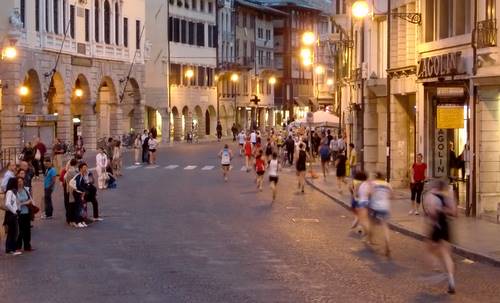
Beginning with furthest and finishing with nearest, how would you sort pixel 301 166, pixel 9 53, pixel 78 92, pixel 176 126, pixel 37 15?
pixel 176 126
pixel 78 92
pixel 37 15
pixel 9 53
pixel 301 166

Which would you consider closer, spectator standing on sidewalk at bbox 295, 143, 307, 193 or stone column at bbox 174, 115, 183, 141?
spectator standing on sidewalk at bbox 295, 143, 307, 193

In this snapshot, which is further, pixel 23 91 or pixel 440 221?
pixel 23 91

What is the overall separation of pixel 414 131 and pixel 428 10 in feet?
18.0

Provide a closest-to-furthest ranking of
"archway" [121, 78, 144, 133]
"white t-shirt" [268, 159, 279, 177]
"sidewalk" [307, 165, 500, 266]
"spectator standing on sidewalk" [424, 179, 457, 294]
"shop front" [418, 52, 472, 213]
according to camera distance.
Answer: "spectator standing on sidewalk" [424, 179, 457, 294], "sidewalk" [307, 165, 500, 266], "shop front" [418, 52, 472, 213], "white t-shirt" [268, 159, 279, 177], "archway" [121, 78, 144, 133]

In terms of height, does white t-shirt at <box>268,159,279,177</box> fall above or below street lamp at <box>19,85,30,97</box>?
below

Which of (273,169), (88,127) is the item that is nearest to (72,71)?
(88,127)

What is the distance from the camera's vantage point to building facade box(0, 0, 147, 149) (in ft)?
177

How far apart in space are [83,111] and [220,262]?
49.8m

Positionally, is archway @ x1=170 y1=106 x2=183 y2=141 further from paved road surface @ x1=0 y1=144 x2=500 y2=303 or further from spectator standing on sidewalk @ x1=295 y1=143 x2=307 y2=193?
paved road surface @ x1=0 y1=144 x2=500 y2=303

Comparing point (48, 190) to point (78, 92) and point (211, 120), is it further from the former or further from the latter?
point (211, 120)

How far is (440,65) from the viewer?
99.3ft

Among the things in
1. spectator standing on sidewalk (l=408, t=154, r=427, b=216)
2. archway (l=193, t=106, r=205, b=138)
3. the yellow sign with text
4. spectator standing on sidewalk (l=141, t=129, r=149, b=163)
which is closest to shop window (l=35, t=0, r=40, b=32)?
spectator standing on sidewalk (l=141, t=129, r=149, b=163)

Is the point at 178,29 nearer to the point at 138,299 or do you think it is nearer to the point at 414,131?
the point at 414,131

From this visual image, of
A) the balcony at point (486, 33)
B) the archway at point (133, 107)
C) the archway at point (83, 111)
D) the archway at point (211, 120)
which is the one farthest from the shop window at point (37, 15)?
the archway at point (211, 120)
